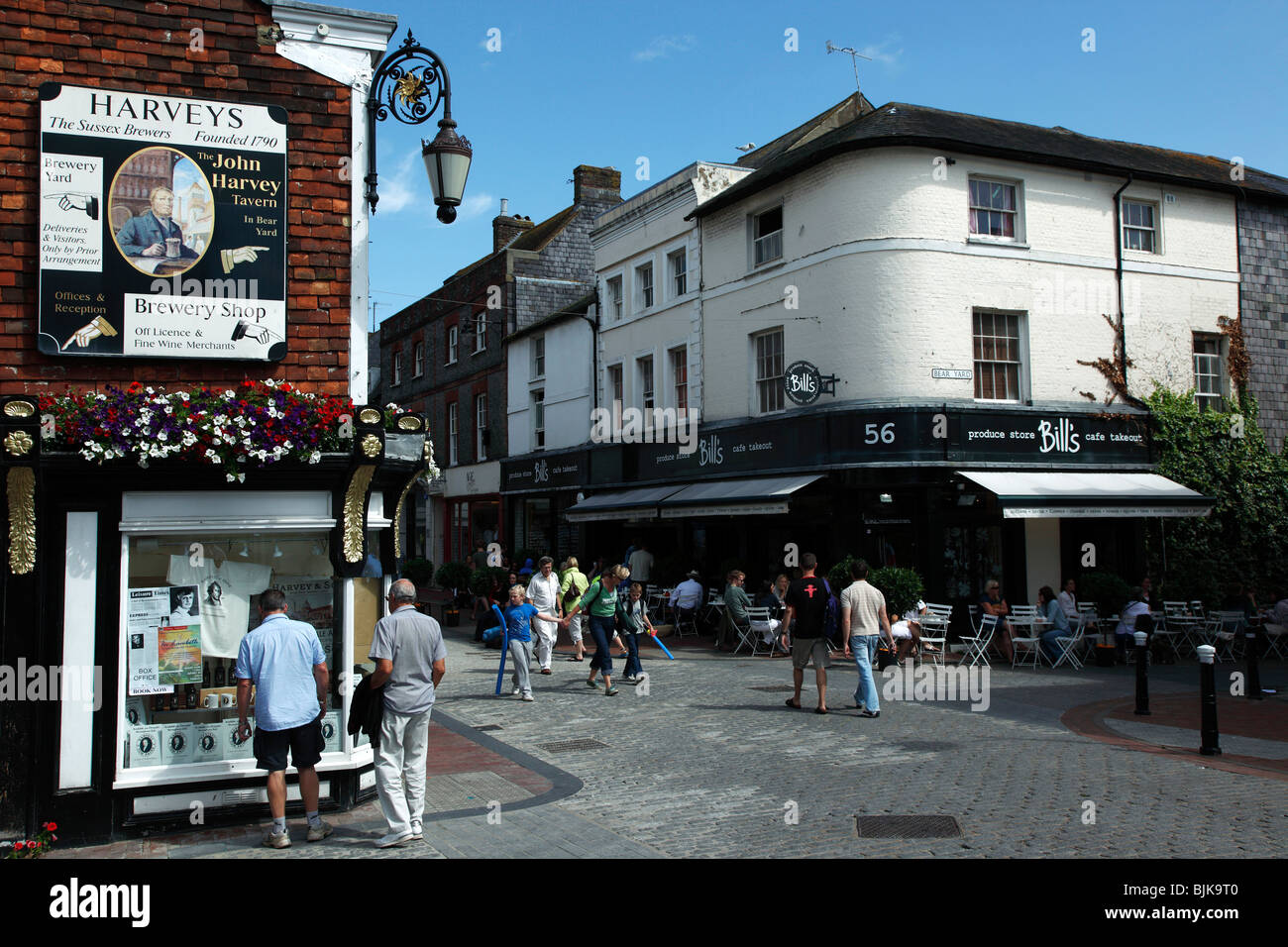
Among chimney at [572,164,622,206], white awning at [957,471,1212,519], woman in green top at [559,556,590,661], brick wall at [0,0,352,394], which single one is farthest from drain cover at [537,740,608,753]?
chimney at [572,164,622,206]

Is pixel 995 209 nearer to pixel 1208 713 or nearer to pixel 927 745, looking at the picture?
pixel 1208 713

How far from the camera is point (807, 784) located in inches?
325

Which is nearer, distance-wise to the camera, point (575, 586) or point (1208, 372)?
point (575, 586)

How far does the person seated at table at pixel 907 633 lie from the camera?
15422 millimetres

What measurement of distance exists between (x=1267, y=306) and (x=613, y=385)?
15.5 meters

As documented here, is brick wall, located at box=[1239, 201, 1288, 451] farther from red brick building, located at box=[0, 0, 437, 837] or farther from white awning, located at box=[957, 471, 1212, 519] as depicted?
red brick building, located at box=[0, 0, 437, 837]

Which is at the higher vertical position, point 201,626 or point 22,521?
point 22,521

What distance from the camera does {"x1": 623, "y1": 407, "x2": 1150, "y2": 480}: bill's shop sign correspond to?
18094 millimetres

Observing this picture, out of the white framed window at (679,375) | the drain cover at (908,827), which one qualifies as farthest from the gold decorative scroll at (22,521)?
the white framed window at (679,375)

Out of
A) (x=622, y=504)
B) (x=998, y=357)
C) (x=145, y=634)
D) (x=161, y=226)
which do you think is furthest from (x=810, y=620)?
(x=622, y=504)

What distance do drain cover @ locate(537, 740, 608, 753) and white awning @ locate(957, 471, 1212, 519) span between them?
966cm
